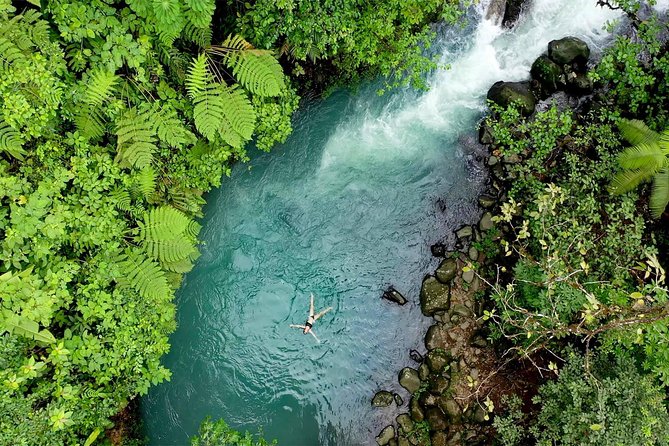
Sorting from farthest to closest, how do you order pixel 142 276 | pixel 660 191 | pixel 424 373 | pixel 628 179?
1. pixel 424 373
2. pixel 628 179
3. pixel 660 191
4. pixel 142 276

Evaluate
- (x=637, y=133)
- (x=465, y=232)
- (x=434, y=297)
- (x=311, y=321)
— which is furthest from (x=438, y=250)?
(x=637, y=133)

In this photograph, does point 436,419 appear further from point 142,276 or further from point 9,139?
point 9,139

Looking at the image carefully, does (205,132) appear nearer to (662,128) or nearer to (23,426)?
(23,426)

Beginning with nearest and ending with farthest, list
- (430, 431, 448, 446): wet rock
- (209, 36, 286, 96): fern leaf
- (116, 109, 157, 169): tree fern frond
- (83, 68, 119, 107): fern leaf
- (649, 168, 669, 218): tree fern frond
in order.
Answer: (83, 68, 119, 107): fern leaf
(116, 109, 157, 169): tree fern frond
(209, 36, 286, 96): fern leaf
(649, 168, 669, 218): tree fern frond
(430, 431, 448, 446): wet rock

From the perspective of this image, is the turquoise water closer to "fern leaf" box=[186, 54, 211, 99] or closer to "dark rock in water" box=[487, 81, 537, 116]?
"dark rock in water" box=[487, 81, 537, 116]

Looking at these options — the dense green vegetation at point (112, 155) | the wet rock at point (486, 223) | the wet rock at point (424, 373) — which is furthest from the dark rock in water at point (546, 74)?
the wet rock at point (424, 373)

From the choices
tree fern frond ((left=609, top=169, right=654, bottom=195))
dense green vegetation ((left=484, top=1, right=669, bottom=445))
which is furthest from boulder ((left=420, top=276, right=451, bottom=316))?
tree fern frond ((left=609, top=169, right=654, bottom=195))

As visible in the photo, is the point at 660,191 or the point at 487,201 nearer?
the point at 660,191
